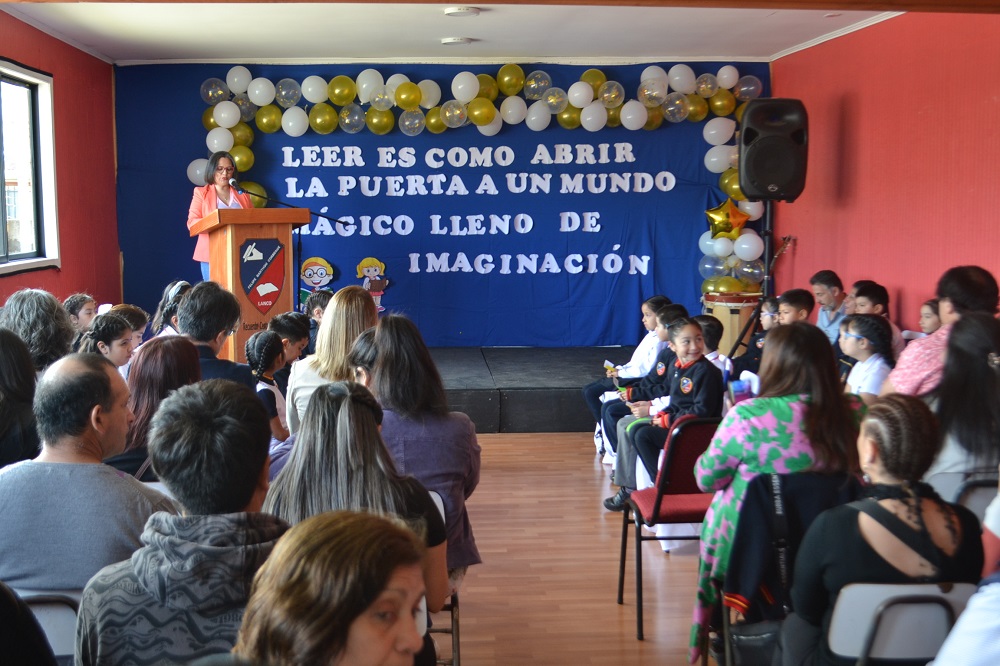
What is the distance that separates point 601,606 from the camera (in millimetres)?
3766

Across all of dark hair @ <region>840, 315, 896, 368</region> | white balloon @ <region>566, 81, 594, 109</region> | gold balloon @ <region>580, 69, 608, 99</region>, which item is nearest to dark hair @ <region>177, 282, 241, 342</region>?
dark hair @ <region>840, 315, 896, 368</region>

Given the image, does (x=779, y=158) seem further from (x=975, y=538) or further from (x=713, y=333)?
(x=975, y=538)

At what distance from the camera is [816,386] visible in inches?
106

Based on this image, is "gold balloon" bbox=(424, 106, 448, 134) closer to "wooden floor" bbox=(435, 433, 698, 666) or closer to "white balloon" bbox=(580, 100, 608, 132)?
"white balloon" bbox=(580, 100, 608, 132)

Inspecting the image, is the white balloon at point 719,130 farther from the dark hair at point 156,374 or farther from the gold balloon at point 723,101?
the dark hair at point 156,374

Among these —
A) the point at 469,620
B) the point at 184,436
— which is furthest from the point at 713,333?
the point at 184,436

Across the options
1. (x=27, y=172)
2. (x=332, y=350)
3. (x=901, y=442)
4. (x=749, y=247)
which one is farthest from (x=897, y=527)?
(x=27, y=172)

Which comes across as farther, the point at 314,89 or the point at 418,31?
the point at 314,89

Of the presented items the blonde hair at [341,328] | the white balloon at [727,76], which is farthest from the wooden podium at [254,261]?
the white balloon at [727,76]

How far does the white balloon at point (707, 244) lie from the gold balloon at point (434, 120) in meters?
2.51

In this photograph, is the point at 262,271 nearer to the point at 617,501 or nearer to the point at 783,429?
the point at 617,501

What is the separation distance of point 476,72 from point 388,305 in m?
2.25

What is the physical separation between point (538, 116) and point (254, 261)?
12.4 feet

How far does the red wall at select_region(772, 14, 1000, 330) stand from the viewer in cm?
589
